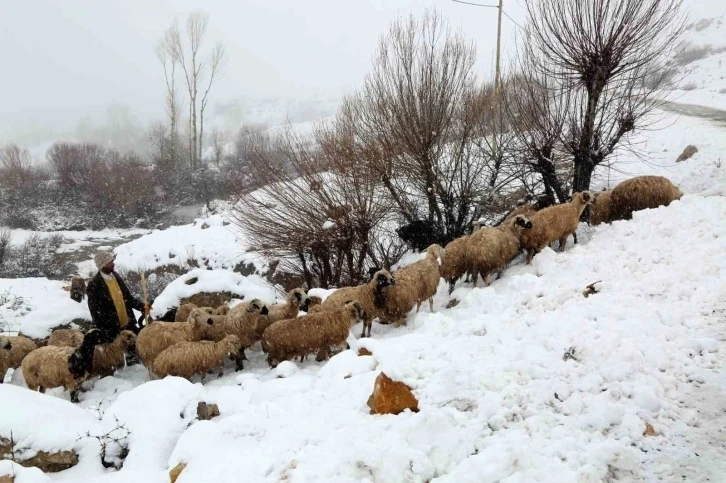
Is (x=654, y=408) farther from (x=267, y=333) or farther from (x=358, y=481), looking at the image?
(x=267, y=333)

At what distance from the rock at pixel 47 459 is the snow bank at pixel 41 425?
0.04 meters

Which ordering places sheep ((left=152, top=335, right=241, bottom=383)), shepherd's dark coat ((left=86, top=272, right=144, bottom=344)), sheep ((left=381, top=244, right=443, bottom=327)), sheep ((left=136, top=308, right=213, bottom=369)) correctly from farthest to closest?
shepherd's dark coat ((left=86, top=272, right=144, bottom=344)) → sheep ((left=381, top=244, right=443, bottom=327)) → sheep ((left=136, top=308, right=213, bottom=369)) → sheep ((left=152, top=335, right=241, bottom=383))

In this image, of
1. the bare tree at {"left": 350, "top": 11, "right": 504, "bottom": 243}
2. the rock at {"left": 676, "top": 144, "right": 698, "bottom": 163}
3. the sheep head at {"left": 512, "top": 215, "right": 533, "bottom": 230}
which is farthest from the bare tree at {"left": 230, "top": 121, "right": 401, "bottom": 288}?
the rock at {"left": 676, "top": 144, "right": 698, "bottom": 163}

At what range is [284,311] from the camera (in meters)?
7.93

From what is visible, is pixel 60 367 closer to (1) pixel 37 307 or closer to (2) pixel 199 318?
(2) pixel 199 318

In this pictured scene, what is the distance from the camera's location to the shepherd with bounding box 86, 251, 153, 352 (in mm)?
7781

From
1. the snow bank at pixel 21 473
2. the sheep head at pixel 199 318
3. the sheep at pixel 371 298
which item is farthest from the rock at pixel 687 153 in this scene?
the snow bank at pixel 21 473

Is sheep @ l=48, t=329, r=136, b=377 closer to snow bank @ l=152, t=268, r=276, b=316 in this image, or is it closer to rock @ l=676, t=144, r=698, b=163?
snow bank @ l=152, t=268, r=276, b=316

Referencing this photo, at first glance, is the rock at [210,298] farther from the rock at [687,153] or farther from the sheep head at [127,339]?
the rock at [687,153]

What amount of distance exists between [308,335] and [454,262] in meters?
3.27

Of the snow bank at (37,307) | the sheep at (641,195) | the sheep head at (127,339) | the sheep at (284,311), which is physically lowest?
the snow bank at (37,307)

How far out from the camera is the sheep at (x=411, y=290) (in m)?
7.70

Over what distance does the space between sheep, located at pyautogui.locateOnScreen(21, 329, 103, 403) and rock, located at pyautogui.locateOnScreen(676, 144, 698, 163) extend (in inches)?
697

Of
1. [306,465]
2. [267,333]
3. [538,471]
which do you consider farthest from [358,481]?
[267,333]
